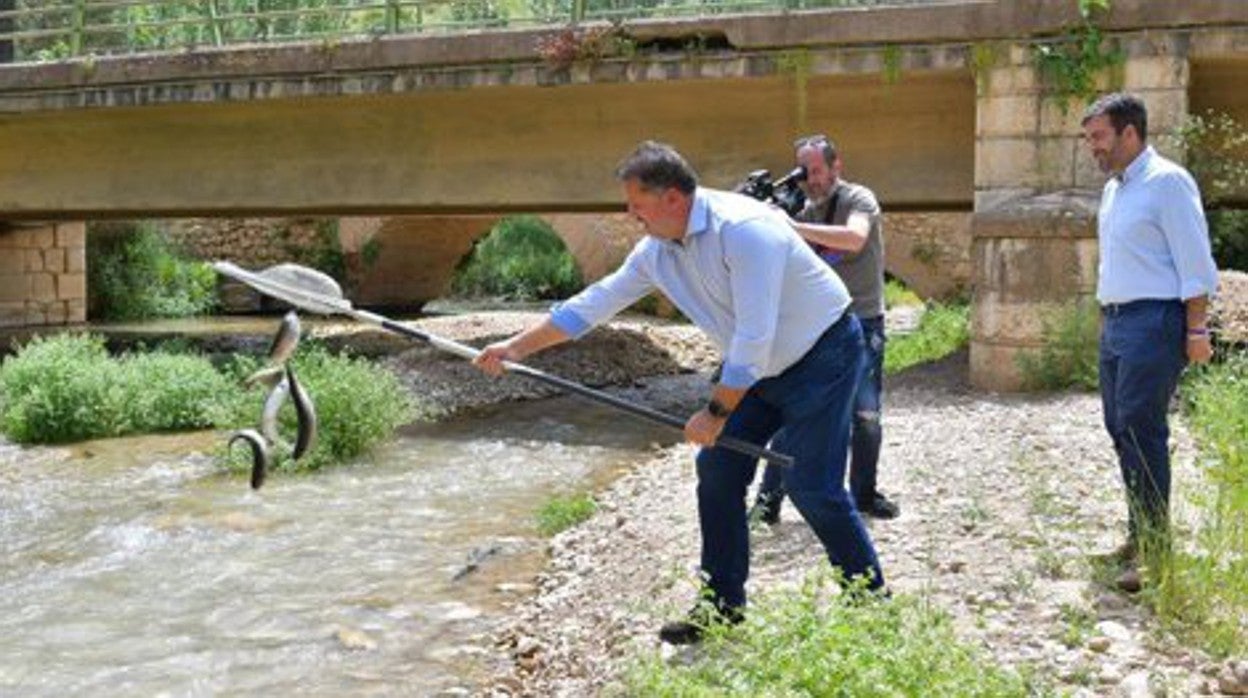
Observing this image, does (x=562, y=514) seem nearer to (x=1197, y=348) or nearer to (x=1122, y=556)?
(x=1122, y=556)

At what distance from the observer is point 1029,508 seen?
6828 mm

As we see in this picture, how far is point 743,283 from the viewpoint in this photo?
15.7 ft

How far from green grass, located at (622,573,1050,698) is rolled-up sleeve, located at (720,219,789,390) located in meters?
0.72

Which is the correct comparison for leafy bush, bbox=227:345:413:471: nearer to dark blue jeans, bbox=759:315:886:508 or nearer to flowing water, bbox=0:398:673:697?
flowing water, bbox=0:398:673:697

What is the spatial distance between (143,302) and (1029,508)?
22156mm

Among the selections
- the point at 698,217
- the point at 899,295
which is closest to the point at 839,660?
the point at 698,217

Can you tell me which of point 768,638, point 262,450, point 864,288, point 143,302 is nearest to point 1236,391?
point 864,288

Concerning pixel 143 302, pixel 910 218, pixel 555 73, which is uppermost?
pixel 555 73

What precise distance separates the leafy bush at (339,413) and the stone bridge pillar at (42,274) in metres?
12.2

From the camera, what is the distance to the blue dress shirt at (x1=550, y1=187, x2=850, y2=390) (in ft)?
15.7

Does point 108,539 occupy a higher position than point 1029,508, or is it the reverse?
point 1029,508

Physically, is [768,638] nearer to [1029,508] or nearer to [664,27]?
[1029,508]

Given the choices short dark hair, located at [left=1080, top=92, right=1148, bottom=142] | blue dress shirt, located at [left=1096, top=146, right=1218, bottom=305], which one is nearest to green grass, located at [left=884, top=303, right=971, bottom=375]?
blue dress shirt, located at [left=1096, top=146, right=1218, bottom=305]

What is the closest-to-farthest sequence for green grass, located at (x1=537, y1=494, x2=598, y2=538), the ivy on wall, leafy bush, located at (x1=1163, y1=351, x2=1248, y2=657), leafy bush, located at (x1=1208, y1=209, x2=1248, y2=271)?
leafy bush, located at (x1=1163, y1=351, x2=1248, y2=657), green grass, located at (x1=537, y1=494, x2=598, y2=538), the ivy on wall, leafy bush, located at (x1=1208, y1=209, x2=1248, y2=271)
